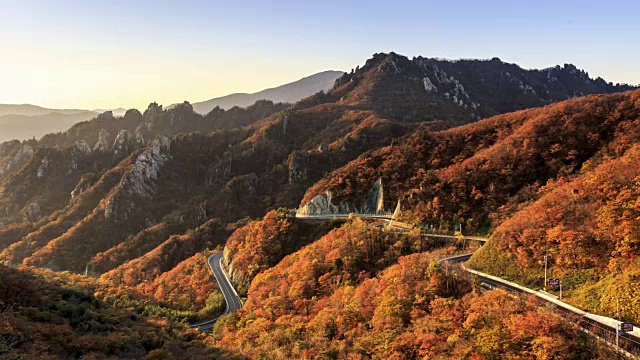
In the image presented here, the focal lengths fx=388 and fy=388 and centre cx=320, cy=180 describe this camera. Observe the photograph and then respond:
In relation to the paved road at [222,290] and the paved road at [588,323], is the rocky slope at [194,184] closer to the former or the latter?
the paved road at [222,290]

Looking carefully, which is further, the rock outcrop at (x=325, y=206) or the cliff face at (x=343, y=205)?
the rock outcrop at (x=325, y=206)

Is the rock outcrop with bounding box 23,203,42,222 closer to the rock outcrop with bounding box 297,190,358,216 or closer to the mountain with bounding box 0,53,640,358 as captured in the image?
the mountain with bounding box 0,53,640,358

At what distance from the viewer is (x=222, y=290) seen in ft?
246

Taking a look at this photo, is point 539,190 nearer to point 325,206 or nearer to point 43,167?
point 325,206

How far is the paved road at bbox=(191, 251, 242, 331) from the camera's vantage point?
62.9 m

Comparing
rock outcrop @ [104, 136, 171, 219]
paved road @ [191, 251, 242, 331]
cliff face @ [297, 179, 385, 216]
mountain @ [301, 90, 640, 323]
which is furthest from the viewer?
rock outcrop @ [104, 136, 171, 219]

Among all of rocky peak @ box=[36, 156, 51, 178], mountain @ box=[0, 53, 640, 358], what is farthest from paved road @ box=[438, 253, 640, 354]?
rocky peak @ box=[36, 156, 51, 178]

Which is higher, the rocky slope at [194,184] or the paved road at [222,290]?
the rocky slope at [194,184]

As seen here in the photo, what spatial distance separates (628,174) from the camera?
121 ft

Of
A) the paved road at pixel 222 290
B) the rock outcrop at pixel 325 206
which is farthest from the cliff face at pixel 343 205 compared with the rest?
the paved road at pixel 222 290

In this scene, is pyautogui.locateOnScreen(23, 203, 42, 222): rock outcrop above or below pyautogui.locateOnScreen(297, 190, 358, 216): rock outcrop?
below

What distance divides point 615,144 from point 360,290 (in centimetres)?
3958

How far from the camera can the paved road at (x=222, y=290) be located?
62859 millimetres

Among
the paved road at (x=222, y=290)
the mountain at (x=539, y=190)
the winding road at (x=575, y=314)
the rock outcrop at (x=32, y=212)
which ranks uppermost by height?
the mountain at (x=539, y=190)
